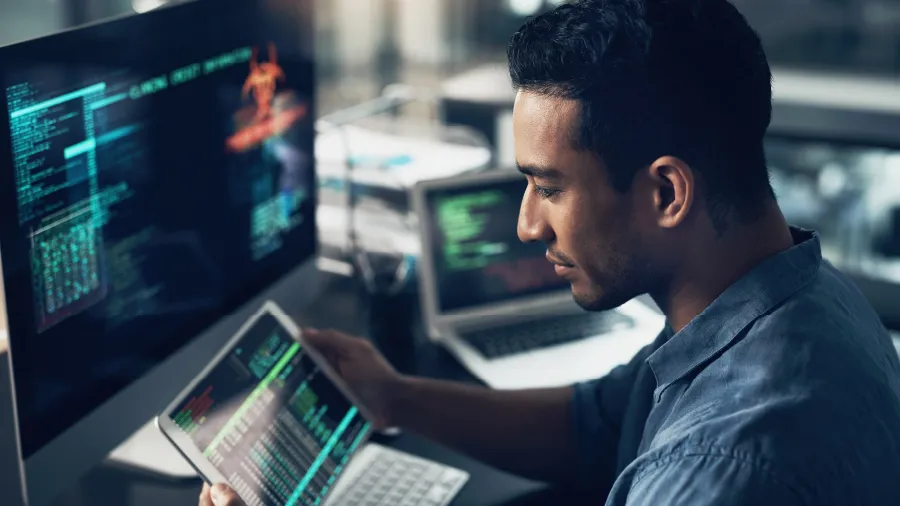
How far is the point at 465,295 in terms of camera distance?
66.8 inches

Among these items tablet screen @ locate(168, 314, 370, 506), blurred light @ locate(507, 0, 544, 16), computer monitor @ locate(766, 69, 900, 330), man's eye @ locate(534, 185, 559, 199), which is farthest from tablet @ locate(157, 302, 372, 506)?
blurred light @ locate(507, 0, 544, 16)

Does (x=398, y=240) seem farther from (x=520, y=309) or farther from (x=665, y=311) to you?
(x=665, y=311)

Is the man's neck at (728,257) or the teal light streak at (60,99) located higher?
the teal light streak at (60,99)

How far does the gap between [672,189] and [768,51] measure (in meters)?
2.06

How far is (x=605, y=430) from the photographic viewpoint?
4.19ft

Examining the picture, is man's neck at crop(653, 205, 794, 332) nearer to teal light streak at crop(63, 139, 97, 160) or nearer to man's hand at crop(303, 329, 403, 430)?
man's hand at crop(303, 329, 403, 430)

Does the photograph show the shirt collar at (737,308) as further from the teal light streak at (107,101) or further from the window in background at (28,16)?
the window in background at (28,16)

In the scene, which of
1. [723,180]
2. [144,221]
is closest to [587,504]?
[723,180]

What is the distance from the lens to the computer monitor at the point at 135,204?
1.00 meters

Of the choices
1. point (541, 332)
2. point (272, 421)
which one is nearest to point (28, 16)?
point (541, 332)

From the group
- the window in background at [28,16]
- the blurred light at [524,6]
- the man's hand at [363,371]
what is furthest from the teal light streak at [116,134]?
the window in background at [28,16]

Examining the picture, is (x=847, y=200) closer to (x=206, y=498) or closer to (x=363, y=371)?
(x=363, y=371)

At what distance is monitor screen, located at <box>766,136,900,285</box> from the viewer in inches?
117

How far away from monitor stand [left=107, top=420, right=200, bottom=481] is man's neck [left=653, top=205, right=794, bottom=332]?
25.7 inches
